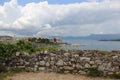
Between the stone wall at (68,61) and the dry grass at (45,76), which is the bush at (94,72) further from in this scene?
the dry grass at (45,76)

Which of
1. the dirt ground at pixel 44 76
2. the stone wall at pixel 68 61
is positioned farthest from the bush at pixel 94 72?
the dirt ground at pixel 44 76

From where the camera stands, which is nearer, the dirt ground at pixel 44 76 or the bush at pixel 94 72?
the dirt ground at pixel 44 76

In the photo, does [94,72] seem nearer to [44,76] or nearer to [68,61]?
[68,61]

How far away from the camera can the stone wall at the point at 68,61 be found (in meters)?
14.7

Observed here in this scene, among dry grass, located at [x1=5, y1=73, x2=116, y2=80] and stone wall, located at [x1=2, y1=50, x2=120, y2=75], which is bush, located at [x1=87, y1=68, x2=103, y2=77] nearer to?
stone wall, located at [x1=2, y1=50, x2=120, y2=75]

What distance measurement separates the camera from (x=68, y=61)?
15.2m

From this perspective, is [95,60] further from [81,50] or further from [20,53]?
[20,53]

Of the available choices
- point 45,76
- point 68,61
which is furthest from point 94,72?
point 45,76

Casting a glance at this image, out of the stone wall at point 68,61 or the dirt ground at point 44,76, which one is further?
the stone wall at point 68,61

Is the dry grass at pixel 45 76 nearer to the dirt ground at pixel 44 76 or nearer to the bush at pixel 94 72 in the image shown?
the dirt ground at pixel 44 76

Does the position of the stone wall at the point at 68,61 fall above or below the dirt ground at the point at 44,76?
above

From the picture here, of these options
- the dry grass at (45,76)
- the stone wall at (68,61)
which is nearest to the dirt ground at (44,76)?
the dry grass at (45,76)

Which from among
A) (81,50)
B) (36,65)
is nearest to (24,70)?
(36,65)

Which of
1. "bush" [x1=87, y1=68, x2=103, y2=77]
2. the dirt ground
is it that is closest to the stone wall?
"bush" [x1=87, y1=68, x2=103, y2=77]
